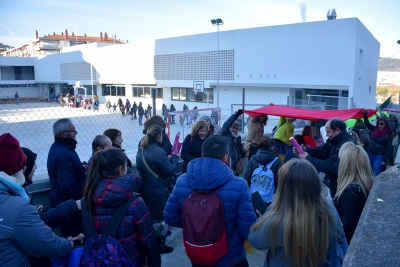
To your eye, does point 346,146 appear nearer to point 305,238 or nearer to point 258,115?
point 305,238

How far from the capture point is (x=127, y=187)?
2.12 m

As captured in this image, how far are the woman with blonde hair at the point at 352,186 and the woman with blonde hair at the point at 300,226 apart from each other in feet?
2.41

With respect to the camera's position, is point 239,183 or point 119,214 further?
point 239,183

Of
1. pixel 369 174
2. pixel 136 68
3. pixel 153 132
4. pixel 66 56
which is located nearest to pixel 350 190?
pixel 369 174

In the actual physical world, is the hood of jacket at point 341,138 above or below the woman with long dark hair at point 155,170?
above

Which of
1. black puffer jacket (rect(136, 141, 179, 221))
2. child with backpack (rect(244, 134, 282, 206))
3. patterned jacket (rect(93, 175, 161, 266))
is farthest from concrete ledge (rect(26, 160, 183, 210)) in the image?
child with backpack (rect(244, 134, 282, 206))

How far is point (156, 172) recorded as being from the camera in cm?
383

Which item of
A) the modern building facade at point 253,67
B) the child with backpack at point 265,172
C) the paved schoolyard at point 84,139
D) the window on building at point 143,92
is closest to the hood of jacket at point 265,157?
the child with backpack at point 265,172

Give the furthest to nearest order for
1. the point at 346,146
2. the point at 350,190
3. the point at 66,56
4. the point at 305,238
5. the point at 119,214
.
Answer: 1. the point at 66,56
2. the point at 346,146
3. the point at 350,190
4. the point at 119,214
5. the point at 305,238

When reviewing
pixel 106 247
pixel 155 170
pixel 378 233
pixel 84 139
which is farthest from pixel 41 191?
pixel 84 139

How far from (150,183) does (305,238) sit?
243 centimetres

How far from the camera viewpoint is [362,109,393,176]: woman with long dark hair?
21.3ft

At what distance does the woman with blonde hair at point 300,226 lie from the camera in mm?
1812

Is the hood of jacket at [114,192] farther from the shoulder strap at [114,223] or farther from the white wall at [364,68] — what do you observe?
the white wall at [364,68]
